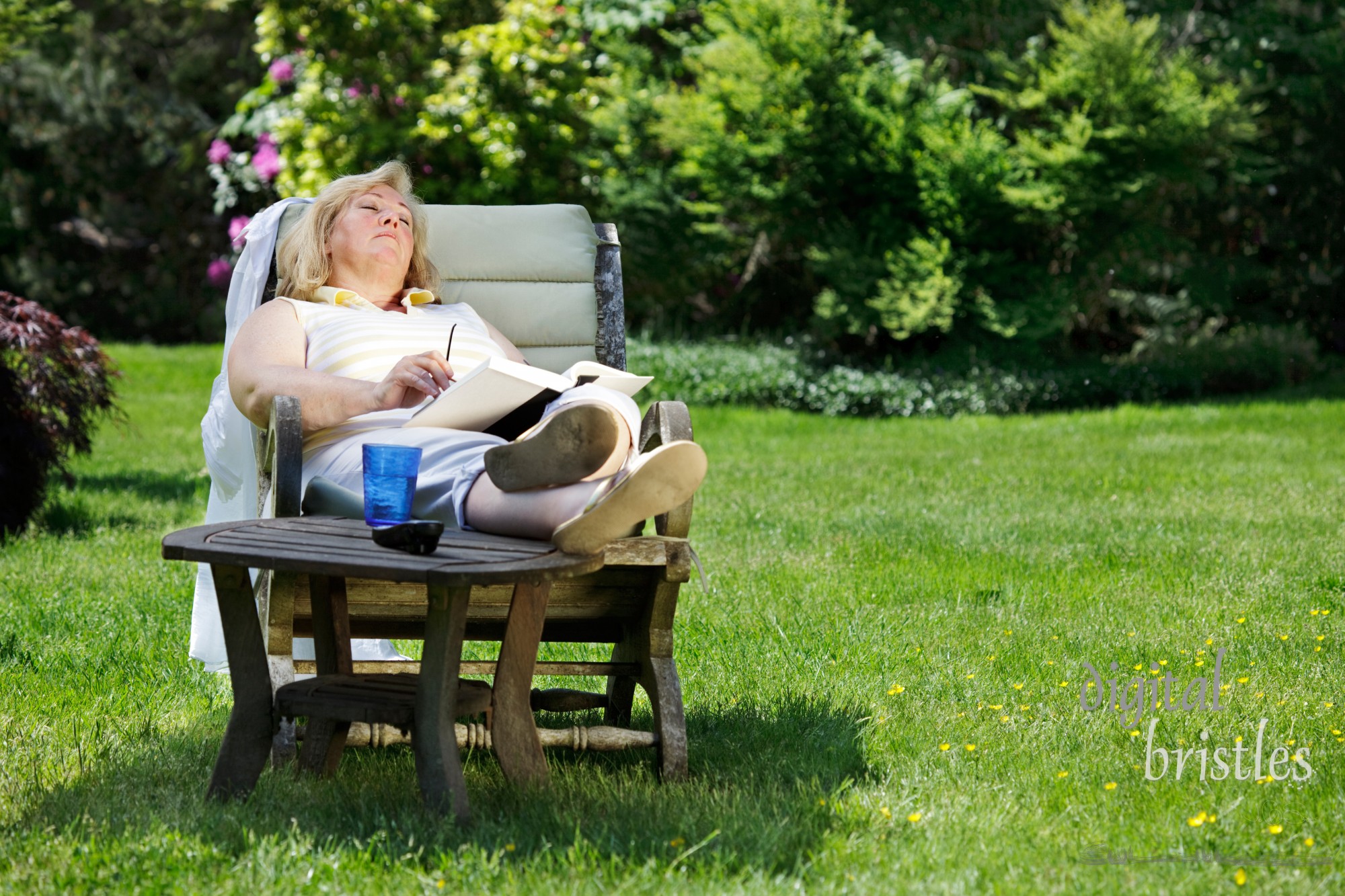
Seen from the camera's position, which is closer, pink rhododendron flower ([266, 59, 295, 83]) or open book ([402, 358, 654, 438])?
open book ([402, 358, 654, 438])

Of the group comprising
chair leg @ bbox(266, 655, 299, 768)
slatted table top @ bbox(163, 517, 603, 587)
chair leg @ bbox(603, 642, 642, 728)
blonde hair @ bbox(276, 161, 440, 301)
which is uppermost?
blonde hair @ bbox(276, 161, 440, 301)

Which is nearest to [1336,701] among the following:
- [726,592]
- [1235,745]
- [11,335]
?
[1235,745]

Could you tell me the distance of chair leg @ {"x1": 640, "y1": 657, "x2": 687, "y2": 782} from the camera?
2580 millimetres

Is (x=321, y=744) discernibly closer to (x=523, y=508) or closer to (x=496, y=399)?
(x=523, y=508)

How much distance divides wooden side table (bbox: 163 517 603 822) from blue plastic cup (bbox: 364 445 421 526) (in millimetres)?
47

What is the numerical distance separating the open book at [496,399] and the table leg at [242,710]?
0.51 meters

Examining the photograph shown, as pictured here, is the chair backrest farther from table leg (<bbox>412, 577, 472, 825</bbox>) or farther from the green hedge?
the green hedge

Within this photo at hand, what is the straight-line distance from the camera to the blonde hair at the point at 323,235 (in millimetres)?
3273

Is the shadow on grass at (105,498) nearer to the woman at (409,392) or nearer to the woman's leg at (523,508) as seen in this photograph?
the woman at (409,392)

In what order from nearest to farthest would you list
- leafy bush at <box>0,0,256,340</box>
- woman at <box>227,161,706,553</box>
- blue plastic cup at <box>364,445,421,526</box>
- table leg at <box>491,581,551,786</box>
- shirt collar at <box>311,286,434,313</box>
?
woman at <box>227,161,706,553</box> < blue plastic cup at <box>364,445,421,526</box> < table leg at <box>491,581,551,786</box> < shirt collar at <box>311,286,434,313</box> < leafy bush at <box>0,0,256,340</box>

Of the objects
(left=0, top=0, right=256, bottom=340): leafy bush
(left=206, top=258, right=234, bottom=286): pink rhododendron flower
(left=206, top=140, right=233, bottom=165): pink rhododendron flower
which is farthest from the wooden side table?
(left=0, top=0, right=256, bottom=340): leafy bush

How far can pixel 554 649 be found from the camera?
4.04m

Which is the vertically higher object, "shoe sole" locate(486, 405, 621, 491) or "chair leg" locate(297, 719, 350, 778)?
"shoe sole" locate(486, 405, 621, 491)

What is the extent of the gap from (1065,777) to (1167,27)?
37.0ft
